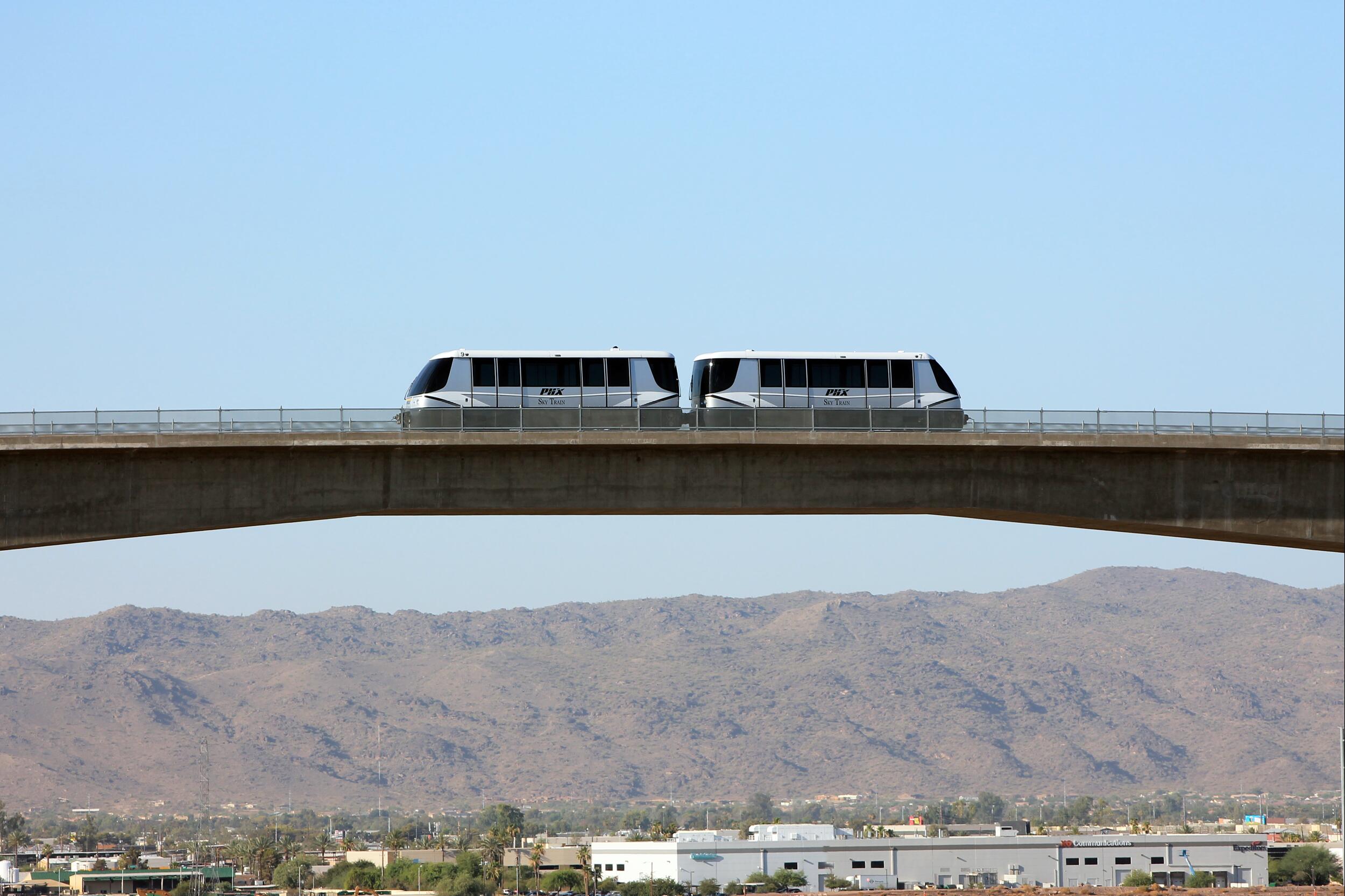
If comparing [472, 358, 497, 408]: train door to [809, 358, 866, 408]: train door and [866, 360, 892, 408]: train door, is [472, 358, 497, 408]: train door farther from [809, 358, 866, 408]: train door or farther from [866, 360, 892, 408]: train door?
[866, 360, 892, 408]: train door

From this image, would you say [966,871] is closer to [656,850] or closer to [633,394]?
[656,850]

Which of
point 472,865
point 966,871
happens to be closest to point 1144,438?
point 966,871

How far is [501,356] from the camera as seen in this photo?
47.2 m

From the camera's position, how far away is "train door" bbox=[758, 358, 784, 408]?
47719 mm

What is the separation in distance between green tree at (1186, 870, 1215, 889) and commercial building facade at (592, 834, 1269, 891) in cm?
74

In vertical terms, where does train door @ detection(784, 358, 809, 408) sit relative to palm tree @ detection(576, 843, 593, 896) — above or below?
above

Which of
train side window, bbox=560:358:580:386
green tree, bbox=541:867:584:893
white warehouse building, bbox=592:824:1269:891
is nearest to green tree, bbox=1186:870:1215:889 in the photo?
white warehouse building, bbox=592:824:1269:891

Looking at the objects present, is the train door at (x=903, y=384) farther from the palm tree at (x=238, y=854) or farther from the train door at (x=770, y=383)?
the palm tree at (x=238, y=854)

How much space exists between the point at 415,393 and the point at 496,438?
10.2 ft

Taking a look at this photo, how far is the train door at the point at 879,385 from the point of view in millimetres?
47531

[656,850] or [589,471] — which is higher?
[589,471]

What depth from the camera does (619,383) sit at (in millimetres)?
47156

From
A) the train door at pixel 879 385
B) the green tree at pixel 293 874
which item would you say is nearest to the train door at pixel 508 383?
the train door at pixel 879 385

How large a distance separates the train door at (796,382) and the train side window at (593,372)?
5.26m
